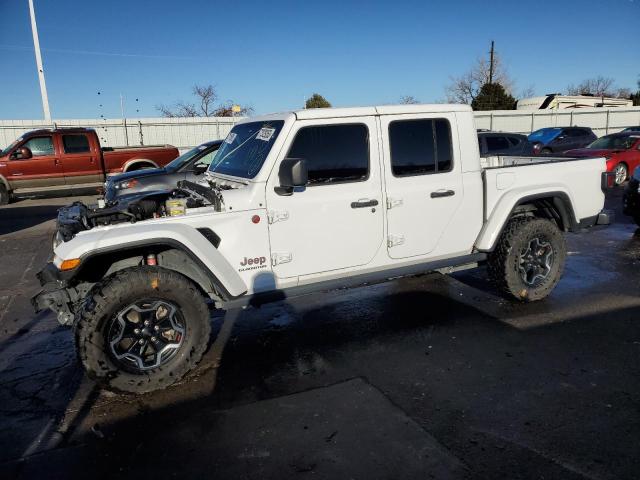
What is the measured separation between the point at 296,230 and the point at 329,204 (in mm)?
365

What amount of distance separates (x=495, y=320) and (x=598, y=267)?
108 inches

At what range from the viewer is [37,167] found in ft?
46.8

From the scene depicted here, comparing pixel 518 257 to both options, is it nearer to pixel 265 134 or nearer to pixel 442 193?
pixel 442 193

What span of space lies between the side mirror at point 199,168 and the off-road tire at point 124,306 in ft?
17.7

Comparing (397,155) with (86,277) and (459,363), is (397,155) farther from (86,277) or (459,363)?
(86,277)

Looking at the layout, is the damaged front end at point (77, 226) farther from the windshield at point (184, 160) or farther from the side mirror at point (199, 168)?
the windshield at point (184, 160)

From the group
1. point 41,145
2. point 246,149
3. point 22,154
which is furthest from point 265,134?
point 41,145

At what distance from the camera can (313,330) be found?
4.69 m

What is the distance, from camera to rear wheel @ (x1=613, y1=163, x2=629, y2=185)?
47.2 ft

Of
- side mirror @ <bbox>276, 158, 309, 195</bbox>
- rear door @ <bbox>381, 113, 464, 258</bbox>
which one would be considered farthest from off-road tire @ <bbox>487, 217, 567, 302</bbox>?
side mirror @ <bbox>276, 158, 309, 195</bbox>

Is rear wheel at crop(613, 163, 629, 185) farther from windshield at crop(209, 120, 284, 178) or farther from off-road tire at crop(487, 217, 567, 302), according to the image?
windshield at crop(209, 120, 284, 178)

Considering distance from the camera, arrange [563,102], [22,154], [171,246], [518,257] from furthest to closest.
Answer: [563,102] → [22,154] → [518,257] → [171,246]

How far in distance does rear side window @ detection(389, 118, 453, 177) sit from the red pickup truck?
1143 cm

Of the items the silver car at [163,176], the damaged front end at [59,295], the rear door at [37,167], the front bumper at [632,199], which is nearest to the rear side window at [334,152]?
the damaged front end at [59,295]
